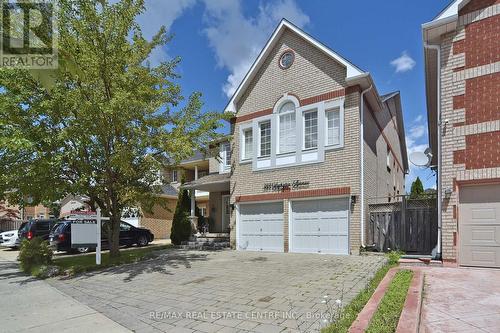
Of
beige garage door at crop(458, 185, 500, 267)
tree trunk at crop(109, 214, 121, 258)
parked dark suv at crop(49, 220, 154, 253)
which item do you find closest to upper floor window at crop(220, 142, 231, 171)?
parked dark suv at crop(49, 220, 154, 253)

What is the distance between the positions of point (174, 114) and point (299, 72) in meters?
5.60

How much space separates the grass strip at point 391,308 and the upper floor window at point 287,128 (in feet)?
27.7

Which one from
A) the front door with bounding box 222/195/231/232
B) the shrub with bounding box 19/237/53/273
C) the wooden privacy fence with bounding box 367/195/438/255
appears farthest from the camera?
the front door with bounding box 222/195/231/232

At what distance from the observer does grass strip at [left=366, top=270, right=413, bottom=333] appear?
16.2 ft

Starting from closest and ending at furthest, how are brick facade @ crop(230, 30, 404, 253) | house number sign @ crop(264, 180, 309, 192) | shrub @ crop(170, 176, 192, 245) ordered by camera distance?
brick facade @ crop(230, 30, 404, 253), house number sign @ crop(264, 180, 309, 192), shrub @ crop(170, 176, 192, 245)

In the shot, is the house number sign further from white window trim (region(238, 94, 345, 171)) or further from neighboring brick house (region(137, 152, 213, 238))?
neighboring brick house (region(137, 152, 213, 238))

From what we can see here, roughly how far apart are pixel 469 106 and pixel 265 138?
8.41m

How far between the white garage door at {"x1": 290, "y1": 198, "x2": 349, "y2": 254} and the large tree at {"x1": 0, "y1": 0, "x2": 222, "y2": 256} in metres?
4.91

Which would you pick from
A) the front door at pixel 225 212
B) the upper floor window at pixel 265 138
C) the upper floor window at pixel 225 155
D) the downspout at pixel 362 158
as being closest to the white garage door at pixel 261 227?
the upper floor window at pixel 265 138

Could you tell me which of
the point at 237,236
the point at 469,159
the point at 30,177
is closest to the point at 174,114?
the point at 30,177

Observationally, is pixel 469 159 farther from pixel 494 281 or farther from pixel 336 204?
pixel 336 204

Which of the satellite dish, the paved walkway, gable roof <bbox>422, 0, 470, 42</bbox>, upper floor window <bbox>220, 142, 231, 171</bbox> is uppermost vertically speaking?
gable roof <bbox>422, 0, 470, 42</bbox>

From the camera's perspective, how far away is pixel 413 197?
1307 centimetres

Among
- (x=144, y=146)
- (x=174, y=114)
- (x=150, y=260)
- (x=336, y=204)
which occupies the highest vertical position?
(x=174, y=114)
